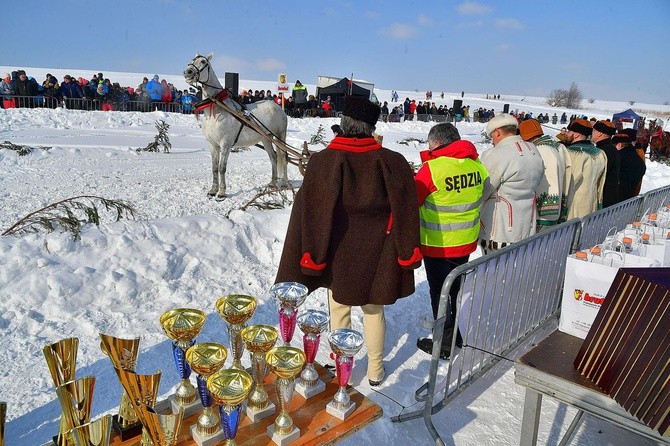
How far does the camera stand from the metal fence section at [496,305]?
2830 millimetres

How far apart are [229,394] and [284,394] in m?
0.28

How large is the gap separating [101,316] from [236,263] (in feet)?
5.10

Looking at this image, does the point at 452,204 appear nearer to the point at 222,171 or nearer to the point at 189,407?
the point at 189,407

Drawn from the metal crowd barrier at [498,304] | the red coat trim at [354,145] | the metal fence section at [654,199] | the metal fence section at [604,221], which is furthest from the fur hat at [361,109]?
the metal fence section at [654,199]

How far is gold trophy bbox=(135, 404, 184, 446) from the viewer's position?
168 cm

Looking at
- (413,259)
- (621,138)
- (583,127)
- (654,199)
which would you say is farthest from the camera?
(621,138)

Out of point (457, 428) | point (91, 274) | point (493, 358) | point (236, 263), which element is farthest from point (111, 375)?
point (493, 358)

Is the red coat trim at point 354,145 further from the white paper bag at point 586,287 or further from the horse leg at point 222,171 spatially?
the horse leg at point 222,171

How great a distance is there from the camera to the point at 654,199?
19.7 ft

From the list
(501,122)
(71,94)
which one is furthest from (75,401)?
(71,94)

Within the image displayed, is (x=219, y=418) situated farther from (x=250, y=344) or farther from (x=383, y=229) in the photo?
(x=383, y=229)

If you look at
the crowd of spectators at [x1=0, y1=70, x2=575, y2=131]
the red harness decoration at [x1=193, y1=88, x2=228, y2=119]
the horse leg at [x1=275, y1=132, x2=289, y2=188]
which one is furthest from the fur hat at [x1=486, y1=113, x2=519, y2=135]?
the crowd of spectators at [x1=0, y1=70, x2=575, y2=131]

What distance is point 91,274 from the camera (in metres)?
4.23

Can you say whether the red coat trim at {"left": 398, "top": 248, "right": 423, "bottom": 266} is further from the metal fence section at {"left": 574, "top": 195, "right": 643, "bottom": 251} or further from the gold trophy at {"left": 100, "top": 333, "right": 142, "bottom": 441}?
the metal fence section at {"left": 574, "top": 195, "right": 643, "bottom": 251}
